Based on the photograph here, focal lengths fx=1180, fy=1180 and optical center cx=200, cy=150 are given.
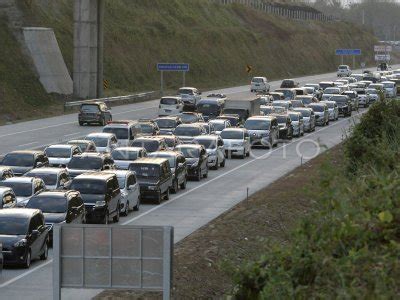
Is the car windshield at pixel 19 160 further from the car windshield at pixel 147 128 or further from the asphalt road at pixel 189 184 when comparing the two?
the car windshield at pixel 147 128

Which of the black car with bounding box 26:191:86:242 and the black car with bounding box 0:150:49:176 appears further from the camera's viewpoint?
the black car with bounding box 0:150:49:176

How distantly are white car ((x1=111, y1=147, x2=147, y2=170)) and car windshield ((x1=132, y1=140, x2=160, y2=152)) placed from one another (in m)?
3.04

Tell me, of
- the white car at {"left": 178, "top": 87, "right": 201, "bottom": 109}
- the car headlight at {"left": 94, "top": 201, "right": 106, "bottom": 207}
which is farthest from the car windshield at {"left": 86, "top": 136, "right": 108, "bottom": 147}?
the white car at {"left": 178, "top": 87, "right": 201, "bottom": 109}

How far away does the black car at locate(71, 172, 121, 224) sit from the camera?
1255 inches

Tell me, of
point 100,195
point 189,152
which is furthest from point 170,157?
point 100,195

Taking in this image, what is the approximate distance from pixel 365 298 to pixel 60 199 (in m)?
18.8

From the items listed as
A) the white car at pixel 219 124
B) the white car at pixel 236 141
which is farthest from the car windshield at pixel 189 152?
the white car at pixel 219 124

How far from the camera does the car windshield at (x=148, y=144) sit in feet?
149

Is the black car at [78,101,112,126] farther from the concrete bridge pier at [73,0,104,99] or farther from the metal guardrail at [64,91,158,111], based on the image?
the concrete bridge pier at [73,0,104,99]

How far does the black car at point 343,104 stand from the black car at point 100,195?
42592 mm

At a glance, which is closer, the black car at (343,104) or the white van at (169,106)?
the white van at (169,106)

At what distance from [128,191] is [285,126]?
24867 mm

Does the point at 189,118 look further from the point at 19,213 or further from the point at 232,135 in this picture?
the point at 19,213

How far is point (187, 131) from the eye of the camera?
51562 millimetres
